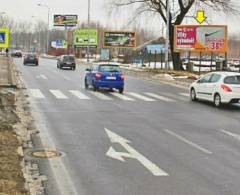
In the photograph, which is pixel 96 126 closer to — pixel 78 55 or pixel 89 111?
pixel 89 111

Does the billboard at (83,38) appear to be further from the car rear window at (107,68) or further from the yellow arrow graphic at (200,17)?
the car rear window at (107,68)

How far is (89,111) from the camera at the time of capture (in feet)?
62.8

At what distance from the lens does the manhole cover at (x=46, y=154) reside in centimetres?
1095

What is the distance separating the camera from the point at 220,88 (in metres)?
22.8

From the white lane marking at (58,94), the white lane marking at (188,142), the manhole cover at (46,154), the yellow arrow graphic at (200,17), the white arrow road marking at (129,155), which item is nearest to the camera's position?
the white arrow road marking at (129,155)

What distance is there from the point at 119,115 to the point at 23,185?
1023 cm

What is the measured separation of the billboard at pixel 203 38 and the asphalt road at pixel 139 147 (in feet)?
97.7

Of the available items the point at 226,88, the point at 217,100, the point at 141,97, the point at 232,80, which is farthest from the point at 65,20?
the point at 226,88

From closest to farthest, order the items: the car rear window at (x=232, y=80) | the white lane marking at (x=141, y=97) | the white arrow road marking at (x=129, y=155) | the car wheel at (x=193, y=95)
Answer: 1. the white arrow road marking at (x=129, y=155)
2. the car rear window at (x=232, y=80)
3. the white lane marking at (x=141, y=97)
4. the car wheel at (x=193, y=95)

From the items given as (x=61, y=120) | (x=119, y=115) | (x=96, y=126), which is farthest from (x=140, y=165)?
(x=119, y=115)

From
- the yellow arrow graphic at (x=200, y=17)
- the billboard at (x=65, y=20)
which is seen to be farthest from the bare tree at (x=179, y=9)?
the billboard at (x=65, y=20)

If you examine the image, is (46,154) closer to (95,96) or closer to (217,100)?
(217,100)

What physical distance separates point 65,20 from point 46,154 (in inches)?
5269

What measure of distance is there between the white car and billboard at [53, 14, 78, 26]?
119252 millimetres
